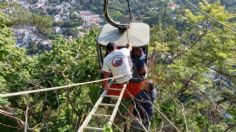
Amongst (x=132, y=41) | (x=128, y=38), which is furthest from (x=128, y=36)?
(x=132, y=41)

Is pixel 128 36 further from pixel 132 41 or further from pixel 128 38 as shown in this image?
pixel 132 41

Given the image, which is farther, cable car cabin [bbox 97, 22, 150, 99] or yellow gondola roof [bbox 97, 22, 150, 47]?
yellow gondola roof [bbox 97, 22, 150, 47]

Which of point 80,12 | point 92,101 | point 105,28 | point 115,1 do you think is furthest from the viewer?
point 80,12

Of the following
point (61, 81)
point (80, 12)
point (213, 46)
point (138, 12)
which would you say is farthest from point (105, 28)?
point (80, 12)

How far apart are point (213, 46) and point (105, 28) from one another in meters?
3.02

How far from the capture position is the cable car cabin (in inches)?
290

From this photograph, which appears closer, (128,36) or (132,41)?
(132,41)

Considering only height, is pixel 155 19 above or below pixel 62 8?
above

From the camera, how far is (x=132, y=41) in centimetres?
777

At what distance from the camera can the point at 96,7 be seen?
5366 centimetres

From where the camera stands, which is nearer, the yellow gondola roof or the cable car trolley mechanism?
the cable car trolley mechanism

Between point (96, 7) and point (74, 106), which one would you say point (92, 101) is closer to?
point (74, 106)

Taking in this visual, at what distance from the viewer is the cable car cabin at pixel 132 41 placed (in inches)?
290

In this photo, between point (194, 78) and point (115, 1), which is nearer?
point (194, 78)
